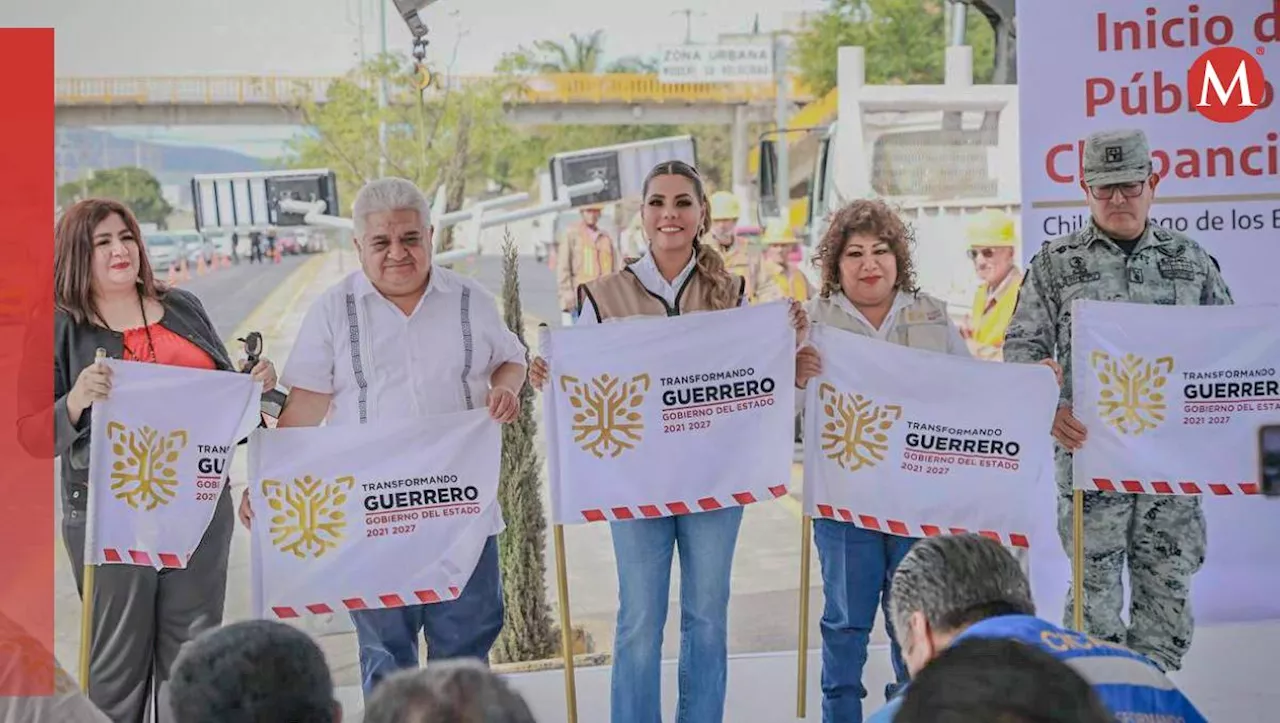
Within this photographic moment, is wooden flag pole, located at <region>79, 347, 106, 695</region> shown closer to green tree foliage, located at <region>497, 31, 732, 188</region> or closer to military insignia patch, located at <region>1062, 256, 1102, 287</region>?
military insignia patch, located at <region>1062, 256, 1102, 287</region>

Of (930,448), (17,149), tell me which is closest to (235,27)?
(17,149)

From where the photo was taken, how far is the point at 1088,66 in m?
5.27

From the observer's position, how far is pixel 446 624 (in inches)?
160

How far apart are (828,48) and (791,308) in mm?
5439

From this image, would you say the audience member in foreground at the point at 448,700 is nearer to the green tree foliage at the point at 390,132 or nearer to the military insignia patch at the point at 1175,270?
the military insignia patch at the point at 1175,270

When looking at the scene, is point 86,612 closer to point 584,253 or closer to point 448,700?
point 448,700

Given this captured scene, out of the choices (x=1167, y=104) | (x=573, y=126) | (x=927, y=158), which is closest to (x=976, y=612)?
(x=1167, y=104)

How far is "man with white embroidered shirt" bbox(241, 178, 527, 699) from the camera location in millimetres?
3904

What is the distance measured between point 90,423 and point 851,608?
214 cm

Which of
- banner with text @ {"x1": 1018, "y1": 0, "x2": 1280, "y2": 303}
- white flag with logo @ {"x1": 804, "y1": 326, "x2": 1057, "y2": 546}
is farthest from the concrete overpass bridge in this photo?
white flag with logo @ {"x1": 804, "y1": 326, "x2": 1057, "y2": 546}

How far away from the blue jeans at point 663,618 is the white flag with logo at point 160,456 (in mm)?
1106

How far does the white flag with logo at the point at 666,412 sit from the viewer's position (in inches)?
162

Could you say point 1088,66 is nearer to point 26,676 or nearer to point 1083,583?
point 1083,583

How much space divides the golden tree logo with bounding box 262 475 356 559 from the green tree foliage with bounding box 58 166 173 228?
3854 millimetres
